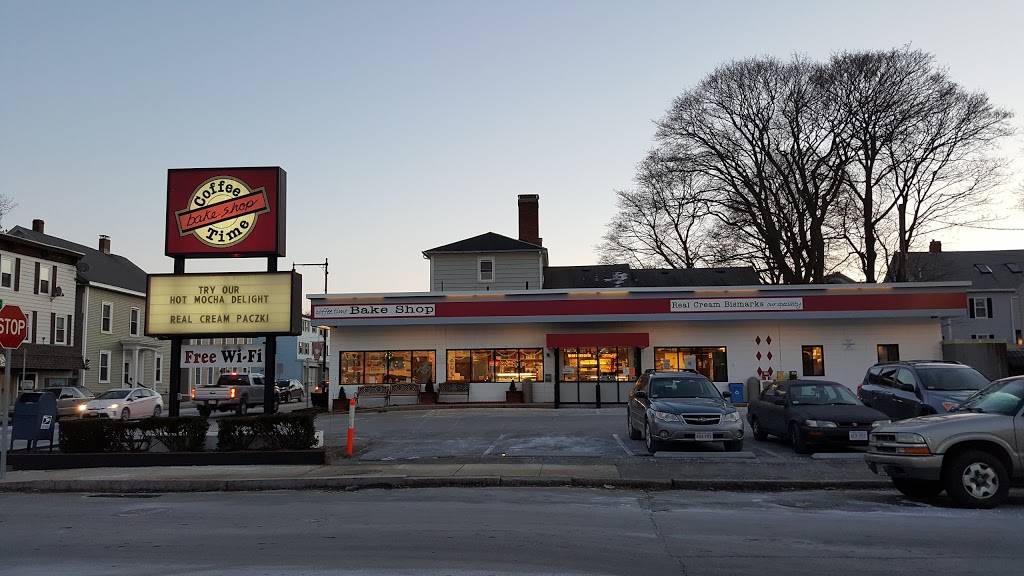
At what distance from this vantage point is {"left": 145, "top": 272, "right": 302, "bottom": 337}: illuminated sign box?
17453 millimetres

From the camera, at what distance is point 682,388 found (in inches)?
659

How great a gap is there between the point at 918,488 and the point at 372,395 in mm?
24219

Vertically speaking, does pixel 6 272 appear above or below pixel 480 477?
above

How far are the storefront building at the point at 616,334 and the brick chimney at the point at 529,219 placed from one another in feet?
41.7

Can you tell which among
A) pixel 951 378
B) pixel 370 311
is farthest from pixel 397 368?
pixel 951 378

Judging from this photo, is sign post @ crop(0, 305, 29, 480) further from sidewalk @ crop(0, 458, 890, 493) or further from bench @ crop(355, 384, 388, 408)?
bench @ crop(355, 384, 388, 408)

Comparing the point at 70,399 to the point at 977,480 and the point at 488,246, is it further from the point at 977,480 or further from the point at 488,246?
the point at 977,480

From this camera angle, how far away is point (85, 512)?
35.2ft

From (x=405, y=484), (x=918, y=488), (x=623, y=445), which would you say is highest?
(x=918, y=488)

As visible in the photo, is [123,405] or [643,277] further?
[643,277]

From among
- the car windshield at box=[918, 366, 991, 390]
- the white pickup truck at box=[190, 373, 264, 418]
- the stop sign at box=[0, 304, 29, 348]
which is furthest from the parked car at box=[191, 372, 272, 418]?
the car windshield at box=[918, 366, 991, 390]

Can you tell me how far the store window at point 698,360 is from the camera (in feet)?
105

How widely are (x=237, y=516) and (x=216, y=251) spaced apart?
9240mm

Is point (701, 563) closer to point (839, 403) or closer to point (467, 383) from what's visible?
point (839, 403)
